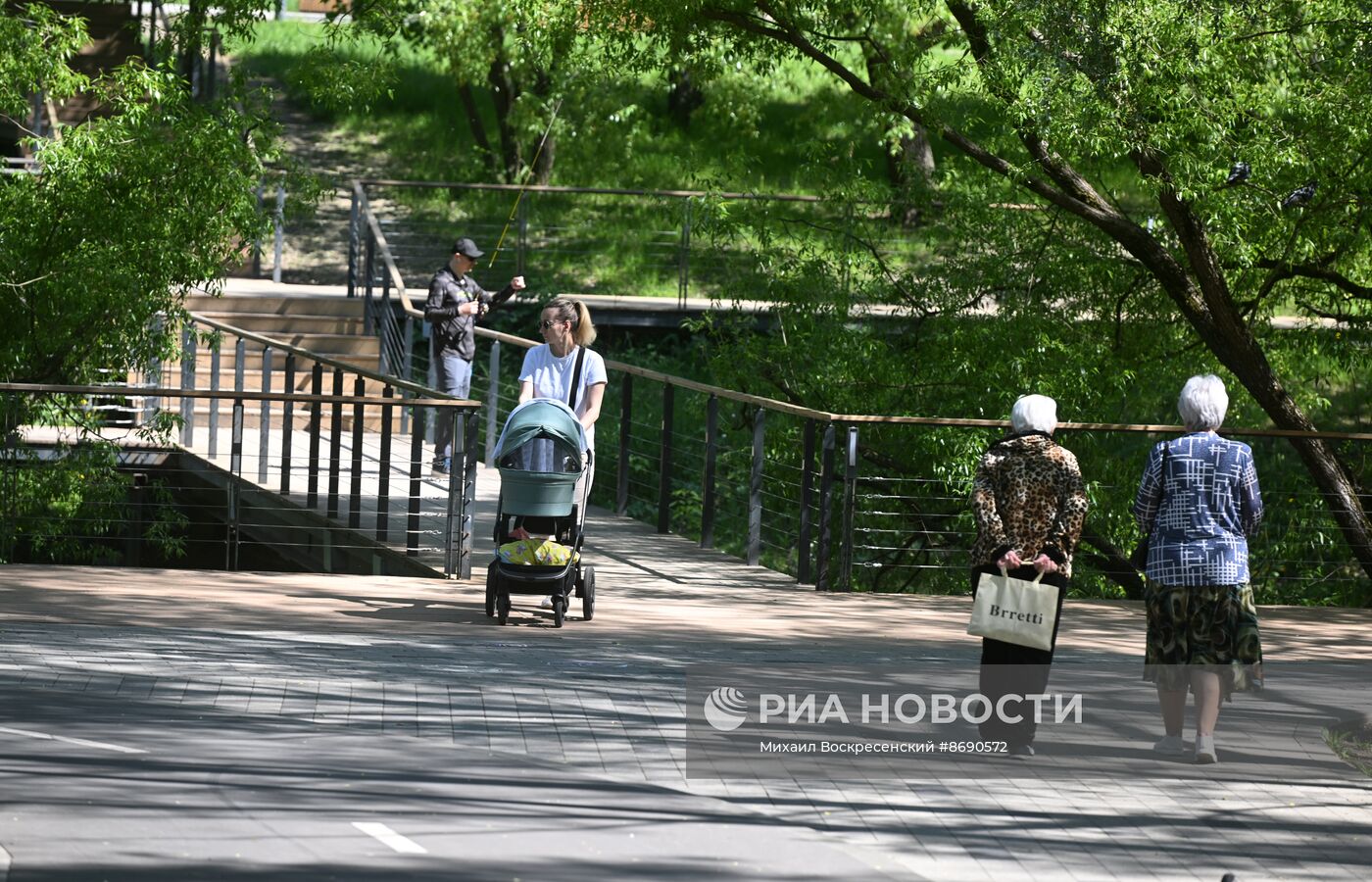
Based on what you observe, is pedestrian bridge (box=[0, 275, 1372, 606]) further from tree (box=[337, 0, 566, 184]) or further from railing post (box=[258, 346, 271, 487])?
tree (box=[337, 0, 566, 184])

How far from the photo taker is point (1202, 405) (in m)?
7.87

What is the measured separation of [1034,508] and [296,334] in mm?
13834

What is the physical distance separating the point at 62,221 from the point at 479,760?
8460mm

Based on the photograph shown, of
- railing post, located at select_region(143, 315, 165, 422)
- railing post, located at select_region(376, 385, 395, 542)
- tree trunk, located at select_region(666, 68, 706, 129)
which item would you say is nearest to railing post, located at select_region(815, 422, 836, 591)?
railing post, located at select_region(376, 385, 395, 542)

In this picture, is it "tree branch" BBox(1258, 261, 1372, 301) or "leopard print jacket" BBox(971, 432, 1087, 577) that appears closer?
"leopard print jacket" BBox(971, 432, 1087, 577)

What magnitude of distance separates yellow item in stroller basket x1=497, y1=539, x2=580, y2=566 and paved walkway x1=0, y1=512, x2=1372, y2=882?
0.41 m

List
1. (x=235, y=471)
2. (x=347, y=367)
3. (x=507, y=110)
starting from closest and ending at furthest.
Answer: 1. (x=347, y=367)
2. (x=235, y=471)
3. (x=507, y=110)

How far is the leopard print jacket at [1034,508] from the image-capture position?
791cm

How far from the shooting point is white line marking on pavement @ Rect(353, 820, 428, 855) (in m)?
6.25

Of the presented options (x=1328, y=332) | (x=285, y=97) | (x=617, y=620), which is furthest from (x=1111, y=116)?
(x=285, y=97)

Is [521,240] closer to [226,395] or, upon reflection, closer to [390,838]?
[226,395]

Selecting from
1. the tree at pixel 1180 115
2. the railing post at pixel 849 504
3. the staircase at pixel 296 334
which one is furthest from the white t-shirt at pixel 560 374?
the staircase at pixel 296 334

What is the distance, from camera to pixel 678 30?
1477cm

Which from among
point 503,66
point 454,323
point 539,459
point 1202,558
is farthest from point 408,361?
point 1202,558
